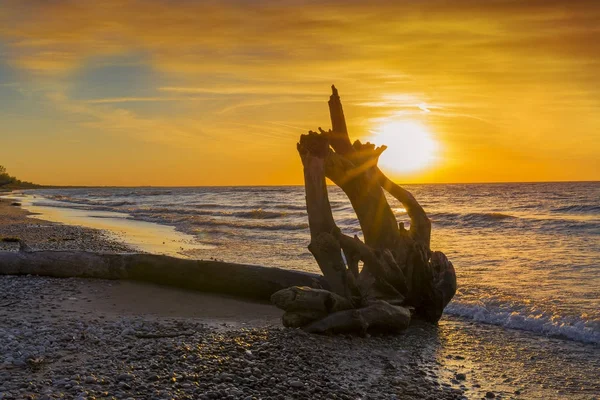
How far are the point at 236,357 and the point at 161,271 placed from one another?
16.7 feet

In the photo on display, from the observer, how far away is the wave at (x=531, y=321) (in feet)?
28.9

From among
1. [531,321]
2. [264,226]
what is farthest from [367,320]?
[264,226]

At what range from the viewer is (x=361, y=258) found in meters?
9.04

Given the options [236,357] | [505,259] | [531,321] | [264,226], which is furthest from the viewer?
[264,226]

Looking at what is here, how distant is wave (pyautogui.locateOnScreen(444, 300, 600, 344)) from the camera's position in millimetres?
8797

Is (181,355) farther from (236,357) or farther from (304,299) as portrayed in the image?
(304,299)

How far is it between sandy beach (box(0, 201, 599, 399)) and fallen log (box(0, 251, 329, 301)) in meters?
0.75

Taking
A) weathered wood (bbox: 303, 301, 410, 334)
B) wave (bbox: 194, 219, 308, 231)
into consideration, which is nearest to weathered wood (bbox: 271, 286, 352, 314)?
weathered wood (bbox: 303, 301, 410, 334)

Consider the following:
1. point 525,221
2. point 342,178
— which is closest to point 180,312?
point 342,178

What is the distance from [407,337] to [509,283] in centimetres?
525

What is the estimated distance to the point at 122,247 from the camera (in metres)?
18.5

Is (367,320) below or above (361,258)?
below

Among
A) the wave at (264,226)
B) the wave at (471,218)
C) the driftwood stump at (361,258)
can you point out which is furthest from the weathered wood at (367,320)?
the wave at (471,218)

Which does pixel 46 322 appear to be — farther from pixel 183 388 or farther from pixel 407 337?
pixel 407 337
